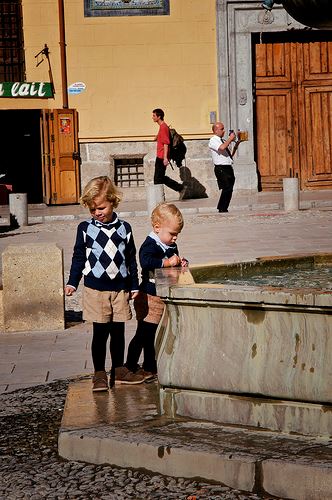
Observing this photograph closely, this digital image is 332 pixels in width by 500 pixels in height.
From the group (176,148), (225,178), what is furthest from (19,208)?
(176,148)

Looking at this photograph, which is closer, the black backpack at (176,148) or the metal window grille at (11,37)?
the black backpack at (176,148)

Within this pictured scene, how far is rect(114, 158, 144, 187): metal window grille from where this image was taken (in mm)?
Result: 25500

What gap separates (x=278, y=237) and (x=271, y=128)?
10224mm

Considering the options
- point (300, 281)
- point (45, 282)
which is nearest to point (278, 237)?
point (45, 282)

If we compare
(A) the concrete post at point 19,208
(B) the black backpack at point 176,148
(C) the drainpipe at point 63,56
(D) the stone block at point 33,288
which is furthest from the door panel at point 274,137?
(D) the stone block at point 33,288

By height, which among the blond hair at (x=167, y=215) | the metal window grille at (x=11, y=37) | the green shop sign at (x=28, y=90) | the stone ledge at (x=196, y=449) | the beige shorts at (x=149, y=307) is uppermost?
the metal window grille at (x=11, y=37)

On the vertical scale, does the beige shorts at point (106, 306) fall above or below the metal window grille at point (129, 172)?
below

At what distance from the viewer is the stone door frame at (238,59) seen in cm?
2528

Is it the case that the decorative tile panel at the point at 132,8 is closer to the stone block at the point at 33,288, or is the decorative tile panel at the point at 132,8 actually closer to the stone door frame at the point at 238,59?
the stone door frame at the point at 238,59

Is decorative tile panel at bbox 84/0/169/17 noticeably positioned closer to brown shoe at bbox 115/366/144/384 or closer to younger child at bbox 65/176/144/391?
younger child at bbox 65/176/144/391

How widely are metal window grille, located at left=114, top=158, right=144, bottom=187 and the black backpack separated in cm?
85

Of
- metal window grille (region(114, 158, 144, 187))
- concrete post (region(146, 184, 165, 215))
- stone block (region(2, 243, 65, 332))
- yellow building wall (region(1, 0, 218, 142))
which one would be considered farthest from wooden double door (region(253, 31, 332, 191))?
stone block (region(2, 243, 65, 332))

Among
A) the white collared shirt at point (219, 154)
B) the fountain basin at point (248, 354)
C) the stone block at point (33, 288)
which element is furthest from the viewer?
the white collared shirt at point (219, 154)

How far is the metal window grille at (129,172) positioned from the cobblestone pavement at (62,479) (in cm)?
1942
